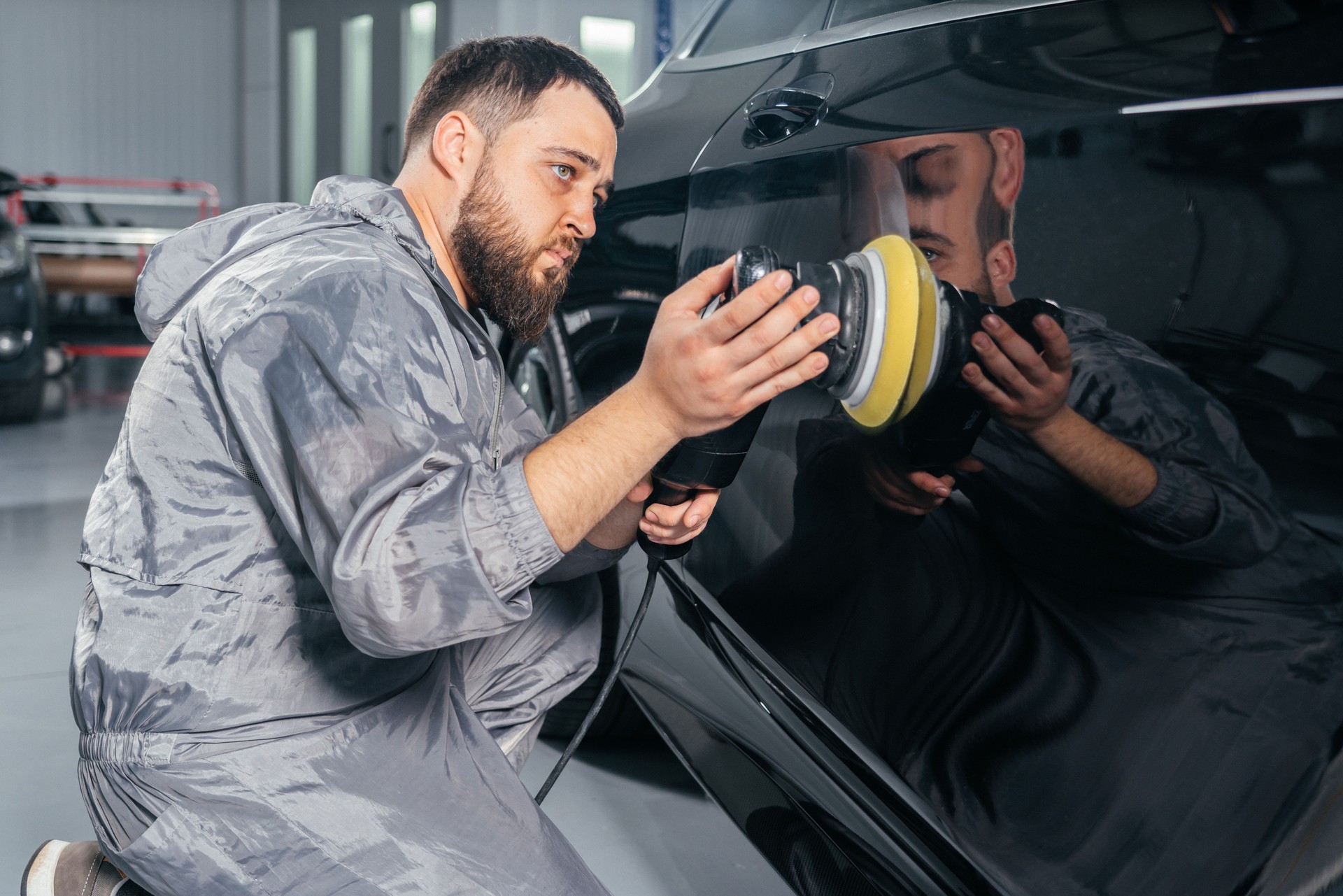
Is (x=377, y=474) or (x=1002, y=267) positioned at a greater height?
(x=1002, y=267)

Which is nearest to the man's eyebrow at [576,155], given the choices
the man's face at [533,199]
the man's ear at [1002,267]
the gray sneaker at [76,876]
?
the man's face at [533,199]

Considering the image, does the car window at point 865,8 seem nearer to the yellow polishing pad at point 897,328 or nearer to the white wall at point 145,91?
the yellow polishing pad at point 897,328

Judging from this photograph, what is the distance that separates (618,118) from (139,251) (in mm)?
7172

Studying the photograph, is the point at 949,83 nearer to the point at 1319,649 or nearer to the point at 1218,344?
the point at 1218,344

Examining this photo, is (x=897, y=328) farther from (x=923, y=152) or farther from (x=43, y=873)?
(x=43, y=873)

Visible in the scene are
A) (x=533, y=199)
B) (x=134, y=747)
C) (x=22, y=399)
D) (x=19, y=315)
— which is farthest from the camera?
(x=22, y=399)

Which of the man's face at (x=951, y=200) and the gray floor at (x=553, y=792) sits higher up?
the man's face at (x=951, y=200)

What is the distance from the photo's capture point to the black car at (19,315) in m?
3.91

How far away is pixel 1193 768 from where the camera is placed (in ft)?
2.15

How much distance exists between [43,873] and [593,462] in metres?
0.78

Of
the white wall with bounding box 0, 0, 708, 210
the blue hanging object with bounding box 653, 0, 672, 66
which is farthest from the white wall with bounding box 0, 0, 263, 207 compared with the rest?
the blue hanging object with bounding box 653, 0, 672, 66

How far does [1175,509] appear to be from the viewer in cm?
67

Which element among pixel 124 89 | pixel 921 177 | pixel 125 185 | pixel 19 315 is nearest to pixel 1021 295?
pixel 921 177

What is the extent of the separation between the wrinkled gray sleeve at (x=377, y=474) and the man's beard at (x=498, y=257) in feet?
0.82
